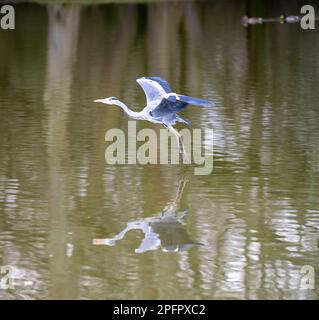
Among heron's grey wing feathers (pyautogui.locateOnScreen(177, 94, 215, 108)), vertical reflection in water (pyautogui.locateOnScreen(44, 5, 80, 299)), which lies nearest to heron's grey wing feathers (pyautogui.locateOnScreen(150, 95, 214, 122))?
heron's grey wing feathers (pyautogui.locateOnScreen(177, 94, 215, 108))

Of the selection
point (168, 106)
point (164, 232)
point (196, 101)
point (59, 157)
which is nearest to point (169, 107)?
point (168, 106)

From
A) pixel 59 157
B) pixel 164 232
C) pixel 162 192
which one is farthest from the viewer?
pixel 59 157

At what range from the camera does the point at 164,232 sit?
30.3ft

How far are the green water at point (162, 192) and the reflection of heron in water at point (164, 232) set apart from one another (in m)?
0.02

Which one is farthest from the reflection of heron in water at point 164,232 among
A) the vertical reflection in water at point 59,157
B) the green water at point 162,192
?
the vertical reflection in water at point 59,157

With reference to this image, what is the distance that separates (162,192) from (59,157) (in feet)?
6.29

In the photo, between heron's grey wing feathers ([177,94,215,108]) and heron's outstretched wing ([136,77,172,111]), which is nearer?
heron's grey wing feathers ([177,94,215,108])

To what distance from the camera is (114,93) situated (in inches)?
711

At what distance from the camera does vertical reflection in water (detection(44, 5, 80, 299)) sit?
26.5 feet

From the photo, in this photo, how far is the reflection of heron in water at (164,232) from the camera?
8797mm

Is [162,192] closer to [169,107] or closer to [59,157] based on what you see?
[169,107]

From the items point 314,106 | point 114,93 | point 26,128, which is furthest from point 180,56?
point 26,128

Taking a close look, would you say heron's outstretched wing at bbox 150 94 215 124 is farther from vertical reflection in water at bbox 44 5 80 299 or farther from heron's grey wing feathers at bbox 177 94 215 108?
vertical reflection in water at bbox 44 5 80 299

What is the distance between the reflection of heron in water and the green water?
0.02 meters
